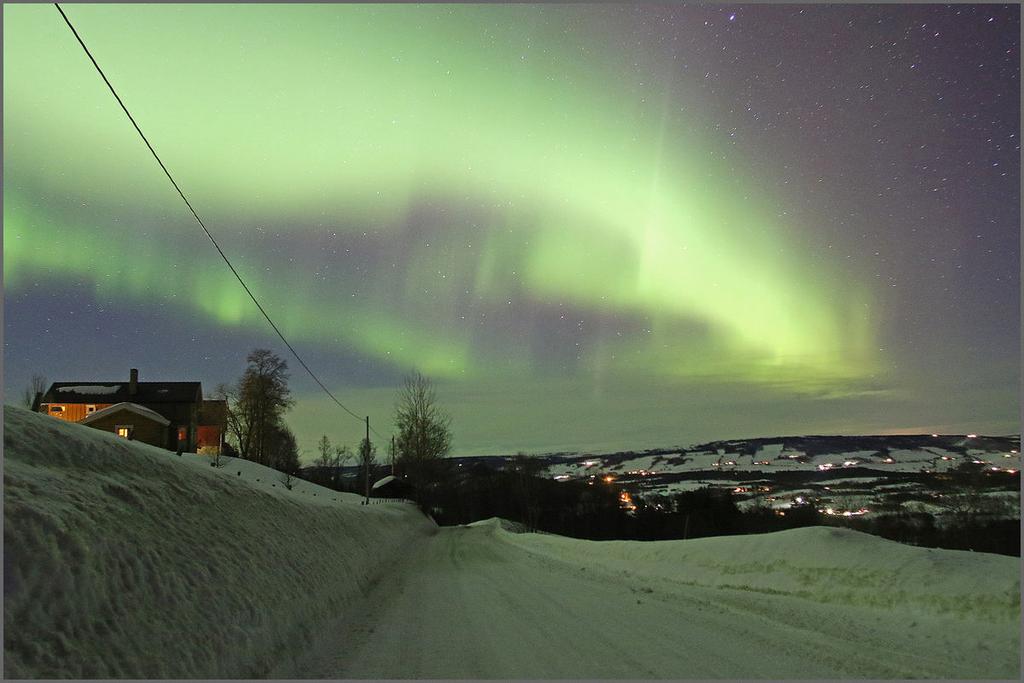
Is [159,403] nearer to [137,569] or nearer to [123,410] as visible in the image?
[123,410]

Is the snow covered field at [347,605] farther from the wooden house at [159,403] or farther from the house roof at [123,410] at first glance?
the wooden house at [159,403]

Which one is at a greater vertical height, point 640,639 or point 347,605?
point 640,639

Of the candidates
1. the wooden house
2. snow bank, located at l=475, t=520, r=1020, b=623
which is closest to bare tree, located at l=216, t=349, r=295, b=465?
the wooden house

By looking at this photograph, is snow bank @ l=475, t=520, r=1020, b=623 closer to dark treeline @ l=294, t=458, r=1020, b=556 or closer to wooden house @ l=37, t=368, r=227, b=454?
dark treeline @ l=294, t=458, r=1020, b=556

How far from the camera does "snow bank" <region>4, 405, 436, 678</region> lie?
532cm

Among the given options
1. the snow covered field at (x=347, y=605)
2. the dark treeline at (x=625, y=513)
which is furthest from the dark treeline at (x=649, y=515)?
the snow covered field at (x=347, y=605)

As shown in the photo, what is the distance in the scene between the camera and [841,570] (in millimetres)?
12602

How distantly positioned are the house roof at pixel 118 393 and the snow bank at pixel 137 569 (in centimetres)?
6617

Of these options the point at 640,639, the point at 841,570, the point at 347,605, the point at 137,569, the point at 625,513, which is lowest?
the point at 625,513

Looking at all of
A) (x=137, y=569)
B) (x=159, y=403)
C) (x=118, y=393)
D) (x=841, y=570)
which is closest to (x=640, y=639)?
(x=137, y=569)

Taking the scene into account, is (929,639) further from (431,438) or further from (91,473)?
(431,438)

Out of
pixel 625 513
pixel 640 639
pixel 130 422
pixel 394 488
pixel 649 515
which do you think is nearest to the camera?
pixel 640 639

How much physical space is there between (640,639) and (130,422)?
60.8 meters

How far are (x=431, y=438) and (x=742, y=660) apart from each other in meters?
76.5
